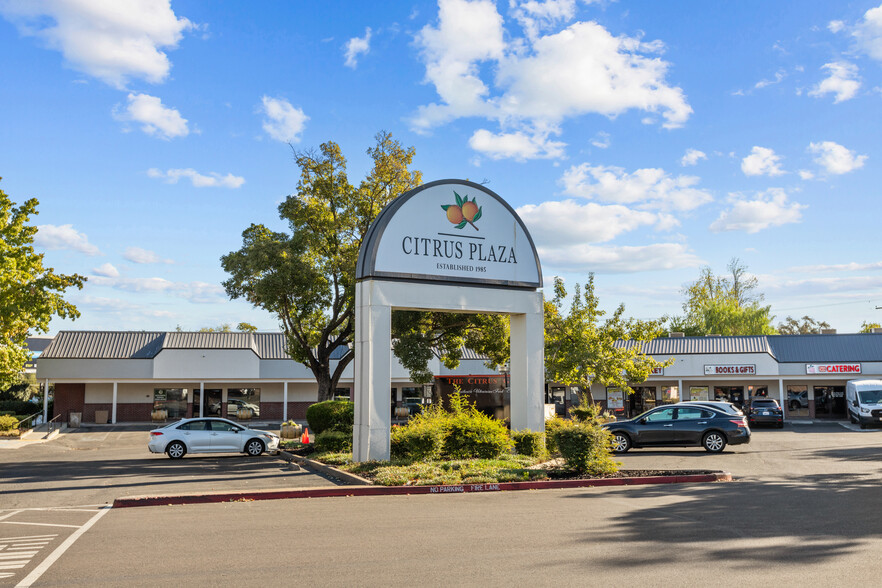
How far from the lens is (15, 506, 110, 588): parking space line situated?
7305mm

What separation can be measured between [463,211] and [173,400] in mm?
30227

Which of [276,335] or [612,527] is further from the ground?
[276,335]

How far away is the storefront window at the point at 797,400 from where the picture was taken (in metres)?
43.9

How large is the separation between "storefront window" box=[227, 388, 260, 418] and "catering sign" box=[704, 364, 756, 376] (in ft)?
90.1

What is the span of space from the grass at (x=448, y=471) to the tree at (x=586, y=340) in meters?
13.3

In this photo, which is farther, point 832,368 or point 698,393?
point 698,393

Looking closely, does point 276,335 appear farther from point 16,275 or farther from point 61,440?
point 16,275

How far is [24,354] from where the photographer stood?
28.2 meters

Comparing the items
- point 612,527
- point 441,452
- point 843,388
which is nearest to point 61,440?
point 441,452

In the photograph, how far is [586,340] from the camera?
99.7 ft

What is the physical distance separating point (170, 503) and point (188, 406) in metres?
32.1

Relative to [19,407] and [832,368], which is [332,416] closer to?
[19,407]

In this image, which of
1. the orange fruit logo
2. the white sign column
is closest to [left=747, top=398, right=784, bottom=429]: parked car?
the orange fruit logo

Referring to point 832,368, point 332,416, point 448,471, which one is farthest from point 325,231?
point 832,368
